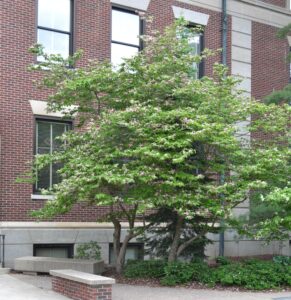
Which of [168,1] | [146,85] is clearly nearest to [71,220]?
[146,85]

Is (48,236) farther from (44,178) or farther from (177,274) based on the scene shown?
(177,274)

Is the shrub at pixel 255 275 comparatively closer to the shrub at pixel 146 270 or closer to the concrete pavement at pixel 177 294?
the concrete pavement at pixel 177 294

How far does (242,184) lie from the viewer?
1255cm

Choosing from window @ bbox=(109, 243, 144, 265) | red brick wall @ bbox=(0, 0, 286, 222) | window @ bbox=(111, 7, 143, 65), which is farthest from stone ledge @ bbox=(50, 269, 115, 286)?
window @ bbox=(111, 7, 143, 65)

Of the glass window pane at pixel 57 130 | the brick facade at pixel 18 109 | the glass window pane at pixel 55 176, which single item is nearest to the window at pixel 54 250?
the brick facade at pixel 18 109

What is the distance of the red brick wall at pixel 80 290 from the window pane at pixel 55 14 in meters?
8.38

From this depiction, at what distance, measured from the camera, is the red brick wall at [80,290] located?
1035 centimetres

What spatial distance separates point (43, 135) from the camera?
1689 cm

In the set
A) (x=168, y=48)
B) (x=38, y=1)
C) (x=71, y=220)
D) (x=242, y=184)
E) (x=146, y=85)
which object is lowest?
(x=71, y=220)

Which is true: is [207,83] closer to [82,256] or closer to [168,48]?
[168,48]

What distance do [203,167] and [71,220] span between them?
214 inches

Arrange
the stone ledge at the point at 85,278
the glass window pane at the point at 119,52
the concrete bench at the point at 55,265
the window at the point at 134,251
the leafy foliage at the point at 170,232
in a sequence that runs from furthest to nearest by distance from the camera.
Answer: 1. the glass window pane at the point at 119,52
2. the window at the point at 134,251
3. the leafy foliage at the point at 170,232
4. the concrete bench at the point at 55,265
5. the stone ledge at the point at 85,278

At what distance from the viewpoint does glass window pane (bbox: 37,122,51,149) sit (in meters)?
16.8

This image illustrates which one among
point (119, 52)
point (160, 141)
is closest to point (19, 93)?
point (119, 52)
